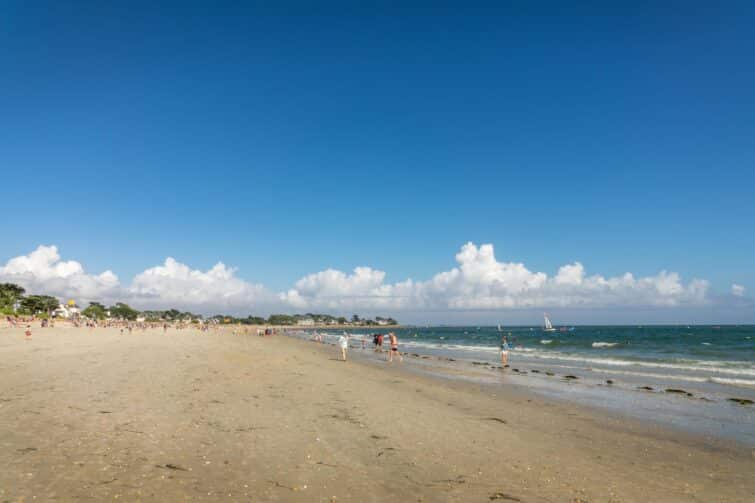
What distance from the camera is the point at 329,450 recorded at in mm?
8719

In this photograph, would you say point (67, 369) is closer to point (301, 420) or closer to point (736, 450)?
point (301, 420)

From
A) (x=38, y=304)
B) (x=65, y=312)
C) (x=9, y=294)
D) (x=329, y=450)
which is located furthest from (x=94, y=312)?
(x=329, y=450)

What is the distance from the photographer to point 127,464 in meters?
7.28

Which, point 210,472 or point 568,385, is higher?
point 210,472

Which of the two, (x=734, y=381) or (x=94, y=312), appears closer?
(x=734, y=381)

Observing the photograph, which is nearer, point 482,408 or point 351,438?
point 351,438

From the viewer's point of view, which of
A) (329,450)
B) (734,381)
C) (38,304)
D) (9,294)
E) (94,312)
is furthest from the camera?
(94,312)

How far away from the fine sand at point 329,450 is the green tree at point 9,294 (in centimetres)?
13591

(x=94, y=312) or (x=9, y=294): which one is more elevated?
(x=9, y=294)

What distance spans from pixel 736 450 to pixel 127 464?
13.5m

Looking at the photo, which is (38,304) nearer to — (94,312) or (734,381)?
(94,312)

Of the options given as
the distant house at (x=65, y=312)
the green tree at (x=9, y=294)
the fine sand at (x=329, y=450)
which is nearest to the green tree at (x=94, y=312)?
the distant house at (x=65, y=312)

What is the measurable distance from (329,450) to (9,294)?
15611cm

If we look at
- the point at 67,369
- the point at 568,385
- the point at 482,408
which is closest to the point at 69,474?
the point at 482,408
